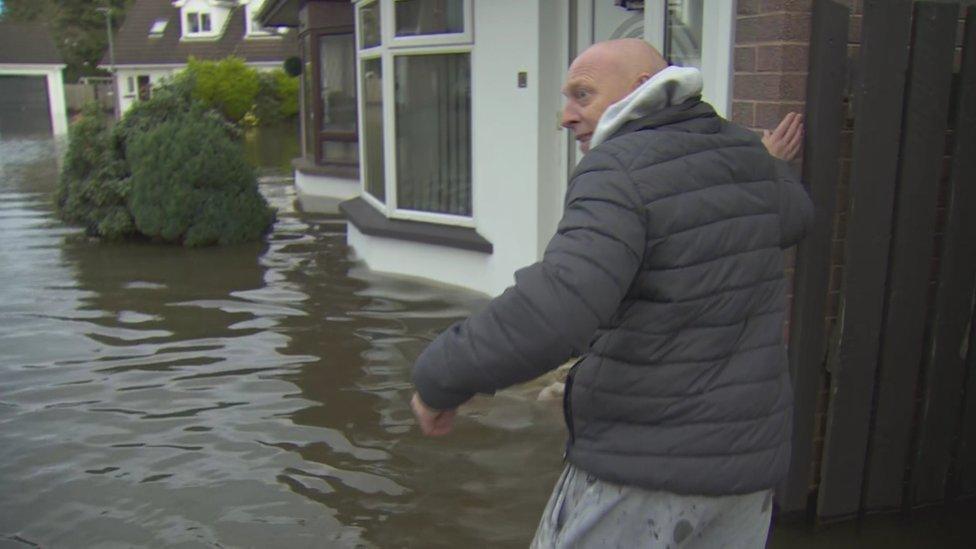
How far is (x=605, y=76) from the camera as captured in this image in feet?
6.76

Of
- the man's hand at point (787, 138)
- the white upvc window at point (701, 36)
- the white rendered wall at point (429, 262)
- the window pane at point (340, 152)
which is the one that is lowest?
the white rendered wall at point (429, 262)

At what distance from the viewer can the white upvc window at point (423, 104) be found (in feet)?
25.2

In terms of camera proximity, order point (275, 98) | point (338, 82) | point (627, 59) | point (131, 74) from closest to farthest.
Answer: point (627, 59)
point (338, 82)
point (275, 98)
point (131, 74)

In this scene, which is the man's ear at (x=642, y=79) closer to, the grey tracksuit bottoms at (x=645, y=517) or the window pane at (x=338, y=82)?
the grey tracksuit bottoms at (x=645, y=517)

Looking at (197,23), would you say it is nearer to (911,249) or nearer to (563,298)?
(911,249)

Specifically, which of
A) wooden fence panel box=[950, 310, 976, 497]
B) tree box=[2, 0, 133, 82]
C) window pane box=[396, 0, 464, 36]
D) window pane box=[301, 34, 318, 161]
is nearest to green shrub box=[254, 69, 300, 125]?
window pane box=[301, 34, 318, 161]

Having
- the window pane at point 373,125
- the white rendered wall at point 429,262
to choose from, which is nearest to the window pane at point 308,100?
the window pane at point 373,125

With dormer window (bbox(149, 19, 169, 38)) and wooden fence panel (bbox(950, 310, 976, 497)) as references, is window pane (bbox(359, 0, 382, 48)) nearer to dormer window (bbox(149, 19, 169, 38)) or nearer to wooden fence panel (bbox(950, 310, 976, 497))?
wooden fence panel (bbox(950, 310, 976, 497))

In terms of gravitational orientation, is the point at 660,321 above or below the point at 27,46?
below

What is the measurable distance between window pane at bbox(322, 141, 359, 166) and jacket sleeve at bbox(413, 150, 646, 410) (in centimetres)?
1254

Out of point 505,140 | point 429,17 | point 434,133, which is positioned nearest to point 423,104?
point 434,133

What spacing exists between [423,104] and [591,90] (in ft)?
20.5

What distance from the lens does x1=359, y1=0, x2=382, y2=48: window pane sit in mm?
8711

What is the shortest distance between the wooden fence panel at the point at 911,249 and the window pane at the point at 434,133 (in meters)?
4.61
